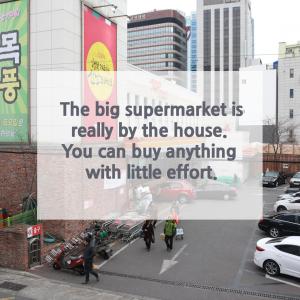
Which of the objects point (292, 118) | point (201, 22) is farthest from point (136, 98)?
point (201, 22)

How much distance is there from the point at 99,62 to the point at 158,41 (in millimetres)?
131346

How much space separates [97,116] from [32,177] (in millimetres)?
4296

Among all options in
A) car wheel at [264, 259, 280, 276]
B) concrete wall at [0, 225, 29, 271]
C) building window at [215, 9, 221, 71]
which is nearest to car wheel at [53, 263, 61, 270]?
concrete wall at [0, 225, 29, 271]

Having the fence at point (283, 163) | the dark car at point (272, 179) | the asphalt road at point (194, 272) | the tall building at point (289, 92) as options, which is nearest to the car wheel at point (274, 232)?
the asphalt road at point (194, 272)

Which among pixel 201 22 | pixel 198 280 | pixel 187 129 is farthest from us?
pixel 201 22

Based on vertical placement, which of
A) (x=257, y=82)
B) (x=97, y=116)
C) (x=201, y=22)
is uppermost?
(x=201, y=22)

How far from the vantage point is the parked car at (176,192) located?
27.7 meters

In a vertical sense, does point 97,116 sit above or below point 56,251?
above

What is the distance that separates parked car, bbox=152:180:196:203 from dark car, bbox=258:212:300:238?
849 centimetres

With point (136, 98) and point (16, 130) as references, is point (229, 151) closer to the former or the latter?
point (136, 98)

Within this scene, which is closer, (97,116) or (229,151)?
(97,116)

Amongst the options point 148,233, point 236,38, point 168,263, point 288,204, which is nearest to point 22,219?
point 148,233

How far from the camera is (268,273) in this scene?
14633mm

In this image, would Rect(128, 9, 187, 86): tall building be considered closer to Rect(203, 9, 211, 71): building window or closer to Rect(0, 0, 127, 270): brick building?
Rect(203, 9, 211, 71): building window
